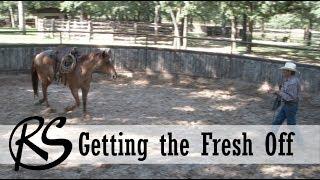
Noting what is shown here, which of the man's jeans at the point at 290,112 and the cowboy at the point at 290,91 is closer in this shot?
the cowboy at the point at 290,91

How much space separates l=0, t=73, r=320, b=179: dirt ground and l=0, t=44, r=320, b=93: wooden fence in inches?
12.9

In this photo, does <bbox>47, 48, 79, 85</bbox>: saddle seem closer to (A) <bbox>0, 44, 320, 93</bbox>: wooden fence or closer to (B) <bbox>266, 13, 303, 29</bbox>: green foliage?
(A) <bbox>0, 44, 320, 93</bbox>: wooden fence

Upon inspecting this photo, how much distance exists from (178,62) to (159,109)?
4.56 m

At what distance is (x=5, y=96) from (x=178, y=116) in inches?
211

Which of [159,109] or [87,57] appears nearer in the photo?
[87,57]

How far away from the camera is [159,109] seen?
10992 millimetres

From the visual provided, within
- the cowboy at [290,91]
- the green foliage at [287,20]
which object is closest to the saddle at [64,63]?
the cowboy at [290,91]

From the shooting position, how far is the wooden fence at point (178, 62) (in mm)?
13594

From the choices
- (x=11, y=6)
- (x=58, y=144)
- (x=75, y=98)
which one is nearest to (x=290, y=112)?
(x=58, y=144)

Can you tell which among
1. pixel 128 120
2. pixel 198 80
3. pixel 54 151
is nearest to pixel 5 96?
pixel 128 120

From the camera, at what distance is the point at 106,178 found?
6453mm

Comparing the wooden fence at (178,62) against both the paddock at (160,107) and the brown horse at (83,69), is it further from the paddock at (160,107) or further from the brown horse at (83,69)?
the brown horse at (83,69)

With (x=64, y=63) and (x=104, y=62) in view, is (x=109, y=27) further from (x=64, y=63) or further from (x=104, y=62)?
(x=104, y=62)

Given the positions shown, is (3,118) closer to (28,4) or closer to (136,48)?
(136,48)
